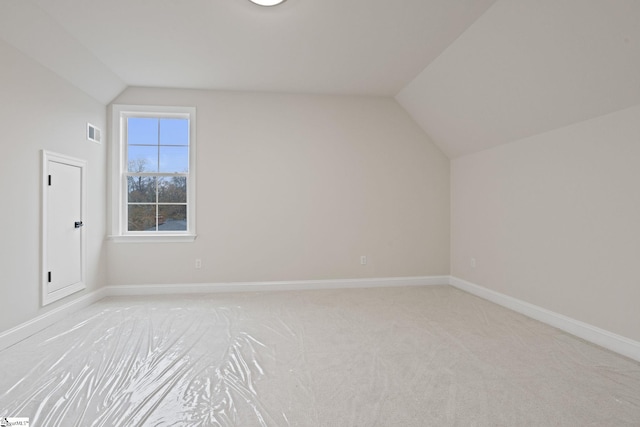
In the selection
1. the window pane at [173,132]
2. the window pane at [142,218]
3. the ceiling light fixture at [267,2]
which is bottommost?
the window pane at [142,218]

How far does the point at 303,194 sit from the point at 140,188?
7.09ft

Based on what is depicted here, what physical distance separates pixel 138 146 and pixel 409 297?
404cm

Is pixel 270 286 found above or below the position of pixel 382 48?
below

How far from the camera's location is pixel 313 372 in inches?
85.7

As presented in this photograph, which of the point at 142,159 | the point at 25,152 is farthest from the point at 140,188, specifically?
the point at 25,152

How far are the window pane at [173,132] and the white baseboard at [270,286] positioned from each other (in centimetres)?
191

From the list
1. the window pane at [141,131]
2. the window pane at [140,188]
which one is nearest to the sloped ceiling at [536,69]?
the window pane at [141,131]

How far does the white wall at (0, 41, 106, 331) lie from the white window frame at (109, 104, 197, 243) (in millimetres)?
667

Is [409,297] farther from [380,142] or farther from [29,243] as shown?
[29,243]

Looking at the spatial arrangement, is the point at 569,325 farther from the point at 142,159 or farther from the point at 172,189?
the point at 142,159

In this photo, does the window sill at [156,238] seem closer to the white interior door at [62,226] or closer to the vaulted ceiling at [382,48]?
the white interior door at [62,226]

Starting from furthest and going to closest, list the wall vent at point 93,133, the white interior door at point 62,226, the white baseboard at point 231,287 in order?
the wall vent at point 93,133 → the white baseboard at point 231,287 → the white interior door at point 62,226

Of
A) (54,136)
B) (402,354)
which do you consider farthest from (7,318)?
(402,354)

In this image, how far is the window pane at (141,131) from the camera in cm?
422
